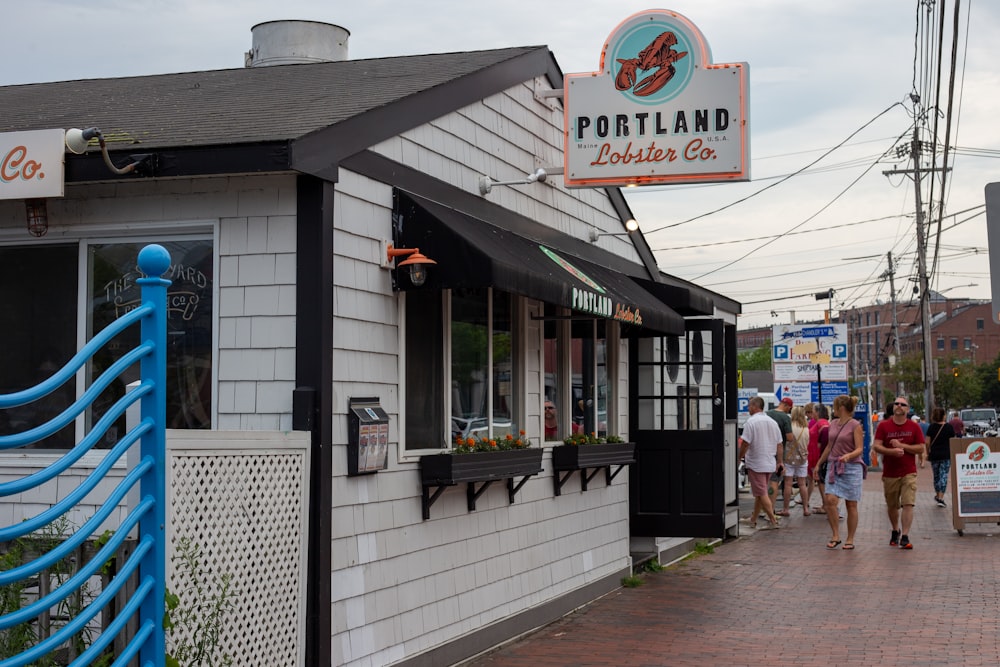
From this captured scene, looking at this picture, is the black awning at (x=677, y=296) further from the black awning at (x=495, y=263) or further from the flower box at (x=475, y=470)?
the flower box at (x=475, y=470)

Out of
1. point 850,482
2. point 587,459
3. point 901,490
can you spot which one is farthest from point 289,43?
point 901,490

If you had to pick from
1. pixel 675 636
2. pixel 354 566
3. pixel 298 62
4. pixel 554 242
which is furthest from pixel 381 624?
pixel 298 62

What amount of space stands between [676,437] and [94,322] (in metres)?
7.22

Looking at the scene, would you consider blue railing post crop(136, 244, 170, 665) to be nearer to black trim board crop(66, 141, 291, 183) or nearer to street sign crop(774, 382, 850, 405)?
black trim board crop(66, 141, 291, 183)

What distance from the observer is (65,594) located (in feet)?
13.0

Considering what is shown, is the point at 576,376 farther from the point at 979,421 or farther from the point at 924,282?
the point at 979,421

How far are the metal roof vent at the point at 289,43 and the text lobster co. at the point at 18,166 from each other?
5.22 m

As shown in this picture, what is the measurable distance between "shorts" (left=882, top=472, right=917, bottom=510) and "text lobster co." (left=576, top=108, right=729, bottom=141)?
6834 millimetres

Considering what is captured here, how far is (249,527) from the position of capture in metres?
5.87

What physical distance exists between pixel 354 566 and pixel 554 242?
449 cm

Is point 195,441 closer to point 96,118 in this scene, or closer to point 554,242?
point 96,118

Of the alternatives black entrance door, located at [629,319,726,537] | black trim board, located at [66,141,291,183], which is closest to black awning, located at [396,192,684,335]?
black trim board, located at [66,141,291,183]

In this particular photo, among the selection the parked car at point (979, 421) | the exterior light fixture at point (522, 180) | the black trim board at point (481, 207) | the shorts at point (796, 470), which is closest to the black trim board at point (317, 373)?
the black trim board at point (481, 207)

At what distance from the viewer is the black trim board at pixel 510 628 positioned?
25.5ft
